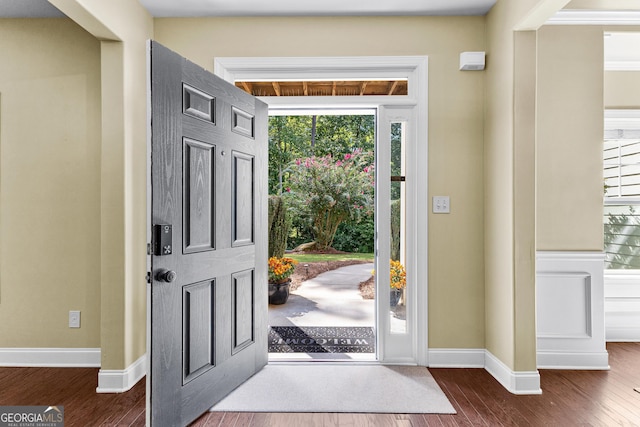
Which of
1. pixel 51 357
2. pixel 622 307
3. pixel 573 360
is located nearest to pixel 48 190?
pixel 51 357

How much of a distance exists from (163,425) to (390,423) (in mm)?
1196

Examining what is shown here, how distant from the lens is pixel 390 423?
6.78 feet

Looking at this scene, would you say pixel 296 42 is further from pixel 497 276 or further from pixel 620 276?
pixel 620 276

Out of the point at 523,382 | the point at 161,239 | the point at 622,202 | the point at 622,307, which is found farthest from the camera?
the point at 622,202

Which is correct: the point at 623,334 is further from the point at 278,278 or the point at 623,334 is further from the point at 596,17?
the point at 278,278

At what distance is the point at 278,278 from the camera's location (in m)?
4.95

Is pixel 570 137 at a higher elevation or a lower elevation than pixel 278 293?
higher

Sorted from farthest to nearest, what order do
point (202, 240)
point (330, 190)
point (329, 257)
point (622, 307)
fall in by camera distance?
point (329, 257), point (330, 190), point (622, 307), point (202, 240)

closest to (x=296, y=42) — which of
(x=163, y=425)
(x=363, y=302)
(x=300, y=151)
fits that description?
(x=163, y=425)

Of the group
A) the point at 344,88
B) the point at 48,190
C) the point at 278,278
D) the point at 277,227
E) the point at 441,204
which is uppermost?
the point at 344,88

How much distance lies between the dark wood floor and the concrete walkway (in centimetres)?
177

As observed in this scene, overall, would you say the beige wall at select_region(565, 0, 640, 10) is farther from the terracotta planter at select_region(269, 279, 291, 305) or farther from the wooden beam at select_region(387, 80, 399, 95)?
the terracotta planter at select_region(269, 279, 291, 305)

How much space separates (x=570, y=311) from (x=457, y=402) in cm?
124

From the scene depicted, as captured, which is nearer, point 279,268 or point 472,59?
point 472,59
